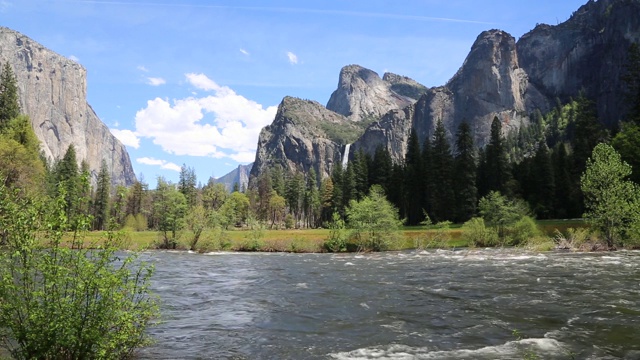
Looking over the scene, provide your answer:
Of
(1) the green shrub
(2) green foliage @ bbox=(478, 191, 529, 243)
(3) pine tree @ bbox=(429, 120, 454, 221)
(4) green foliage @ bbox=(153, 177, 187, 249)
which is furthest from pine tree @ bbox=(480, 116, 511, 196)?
(4) green foliage @ bbox=(153, 177, 187, 249)

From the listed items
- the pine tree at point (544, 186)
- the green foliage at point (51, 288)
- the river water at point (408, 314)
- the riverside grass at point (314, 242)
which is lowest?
the river water at point (408, 314)

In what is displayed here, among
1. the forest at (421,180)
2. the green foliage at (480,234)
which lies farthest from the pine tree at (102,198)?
the green foliage at (480,234)

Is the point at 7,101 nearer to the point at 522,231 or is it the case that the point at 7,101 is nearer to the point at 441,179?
the point at 522,231

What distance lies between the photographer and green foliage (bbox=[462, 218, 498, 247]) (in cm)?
5369

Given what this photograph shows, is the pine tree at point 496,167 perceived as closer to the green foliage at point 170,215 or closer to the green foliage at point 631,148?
the green foliage at point 631,148

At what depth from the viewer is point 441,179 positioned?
88312 mm

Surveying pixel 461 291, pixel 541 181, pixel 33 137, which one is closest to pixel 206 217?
pixel 33 137

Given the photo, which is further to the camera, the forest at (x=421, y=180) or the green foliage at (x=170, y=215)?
the green foliage at (x=170, y=215)

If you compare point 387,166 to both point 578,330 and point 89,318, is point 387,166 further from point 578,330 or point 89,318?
point 89,318

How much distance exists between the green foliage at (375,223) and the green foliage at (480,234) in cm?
916

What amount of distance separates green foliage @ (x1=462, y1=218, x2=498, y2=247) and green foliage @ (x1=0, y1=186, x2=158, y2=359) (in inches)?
2024

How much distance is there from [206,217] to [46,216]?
5594cm

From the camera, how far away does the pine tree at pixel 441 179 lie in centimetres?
8375

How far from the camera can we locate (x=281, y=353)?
12.8 m
